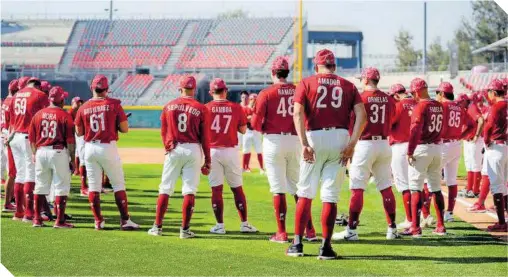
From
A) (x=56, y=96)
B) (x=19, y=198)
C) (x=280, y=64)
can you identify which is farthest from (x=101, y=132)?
(x=280, y=64)

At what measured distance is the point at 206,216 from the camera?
541 inches

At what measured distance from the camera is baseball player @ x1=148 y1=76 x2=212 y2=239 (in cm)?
1095

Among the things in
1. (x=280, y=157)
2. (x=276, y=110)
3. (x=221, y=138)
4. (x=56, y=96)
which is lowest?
(x=280, y=157)

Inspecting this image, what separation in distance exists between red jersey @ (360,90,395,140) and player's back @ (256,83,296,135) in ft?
3.02

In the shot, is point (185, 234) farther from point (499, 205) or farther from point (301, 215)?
point (499, 205)

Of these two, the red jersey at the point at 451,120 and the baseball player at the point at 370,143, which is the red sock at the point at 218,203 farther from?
the red jersey at the point at 451,120

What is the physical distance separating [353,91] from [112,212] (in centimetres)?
578

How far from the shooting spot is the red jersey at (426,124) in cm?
1130

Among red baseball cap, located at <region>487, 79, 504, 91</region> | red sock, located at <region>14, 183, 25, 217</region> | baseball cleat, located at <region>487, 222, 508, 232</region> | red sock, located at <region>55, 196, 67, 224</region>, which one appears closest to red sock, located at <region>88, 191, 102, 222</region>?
red sock, located at <region>55, 196, 67, 224</region>

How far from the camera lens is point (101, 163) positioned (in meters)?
11.6

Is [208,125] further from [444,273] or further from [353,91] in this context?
[444,273]

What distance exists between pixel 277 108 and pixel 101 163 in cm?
251

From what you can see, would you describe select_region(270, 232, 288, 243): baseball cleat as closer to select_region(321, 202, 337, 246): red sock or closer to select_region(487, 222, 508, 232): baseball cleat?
select_region(321, 202, 337, 246): red sock

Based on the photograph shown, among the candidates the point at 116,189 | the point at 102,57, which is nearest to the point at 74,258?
the point at 116,189
